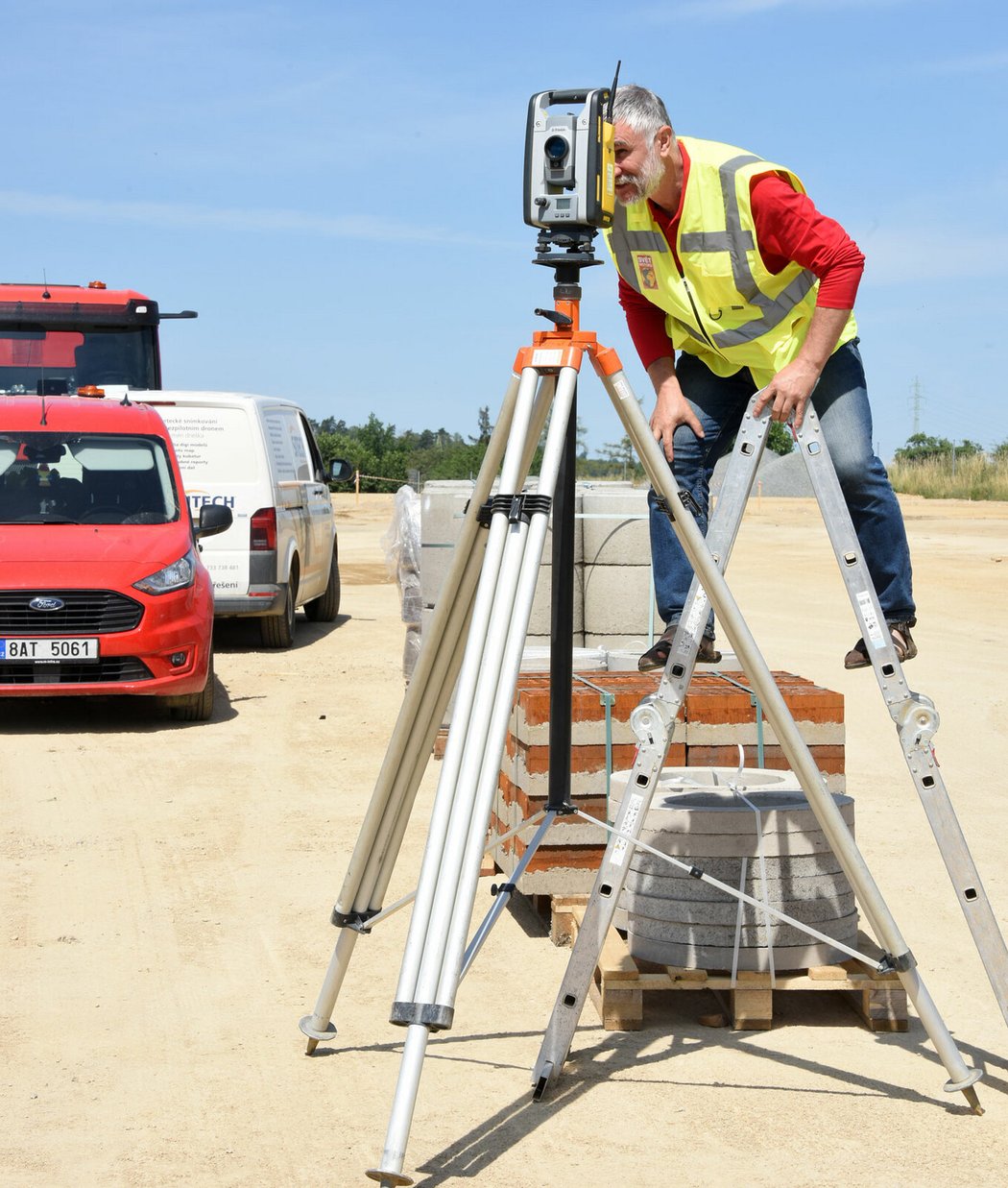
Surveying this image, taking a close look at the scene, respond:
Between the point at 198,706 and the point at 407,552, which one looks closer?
the point at 198,706

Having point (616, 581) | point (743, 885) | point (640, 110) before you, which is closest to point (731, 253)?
point (640, 110)

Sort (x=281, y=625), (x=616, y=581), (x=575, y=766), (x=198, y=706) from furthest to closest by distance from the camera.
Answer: (x=281, y=625) → (x=198, y=706) → (x=616, y=581) → (x=575, y=766)

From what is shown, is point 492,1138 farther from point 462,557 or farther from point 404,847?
point 404,847

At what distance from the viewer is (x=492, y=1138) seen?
158 inches

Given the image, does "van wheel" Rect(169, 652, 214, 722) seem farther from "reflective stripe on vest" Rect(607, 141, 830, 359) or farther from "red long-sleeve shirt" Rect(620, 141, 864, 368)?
"red long-sleeve shirt" Rect(620, 141, 864, 368)

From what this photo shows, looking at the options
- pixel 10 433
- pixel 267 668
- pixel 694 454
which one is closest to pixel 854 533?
pixel 694 454

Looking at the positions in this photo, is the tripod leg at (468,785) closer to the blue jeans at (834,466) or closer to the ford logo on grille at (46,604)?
the blue jeans at (834,466)

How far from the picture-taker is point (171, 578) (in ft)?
34.4

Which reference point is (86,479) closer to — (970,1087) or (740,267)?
(740,267)

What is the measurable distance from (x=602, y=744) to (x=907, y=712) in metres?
1.69

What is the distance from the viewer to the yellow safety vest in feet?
14.1

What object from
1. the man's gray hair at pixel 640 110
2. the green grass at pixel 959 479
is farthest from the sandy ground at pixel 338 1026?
the green grass at pixel 959 479

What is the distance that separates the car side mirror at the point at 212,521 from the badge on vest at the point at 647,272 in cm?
708

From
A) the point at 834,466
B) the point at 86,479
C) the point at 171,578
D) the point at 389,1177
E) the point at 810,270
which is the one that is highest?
the point at 810,270
